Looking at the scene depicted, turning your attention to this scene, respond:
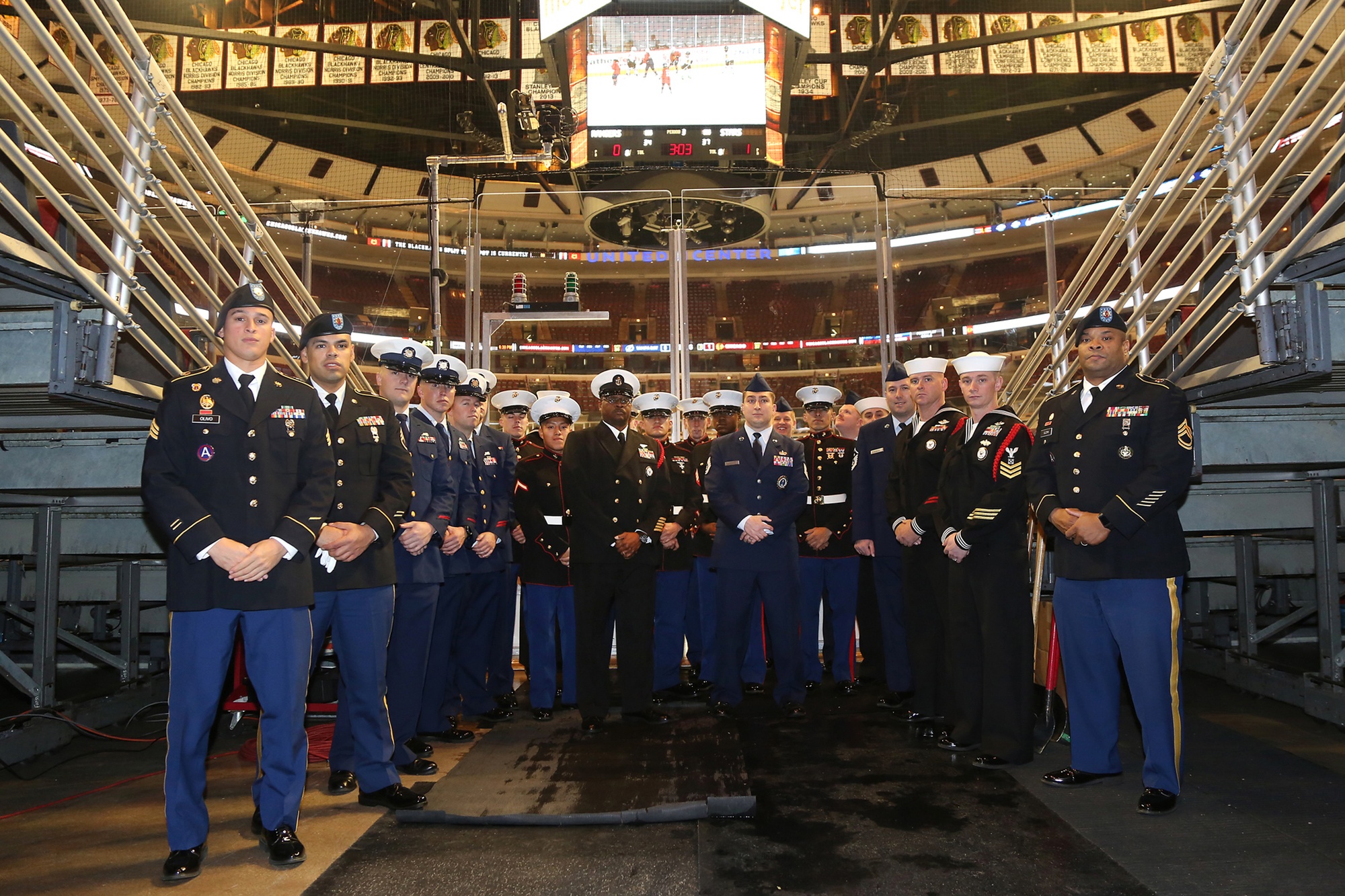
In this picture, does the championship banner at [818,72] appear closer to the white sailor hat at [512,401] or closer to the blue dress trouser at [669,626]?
the white sailor hat at [512,401]

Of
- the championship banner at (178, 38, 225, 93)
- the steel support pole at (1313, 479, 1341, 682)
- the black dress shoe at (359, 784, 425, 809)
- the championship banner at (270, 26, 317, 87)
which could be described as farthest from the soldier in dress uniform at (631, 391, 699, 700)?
the championship banner at (178, 38, 225, 93)

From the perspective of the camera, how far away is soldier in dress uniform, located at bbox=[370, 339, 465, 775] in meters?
3.96

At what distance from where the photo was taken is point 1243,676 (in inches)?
220

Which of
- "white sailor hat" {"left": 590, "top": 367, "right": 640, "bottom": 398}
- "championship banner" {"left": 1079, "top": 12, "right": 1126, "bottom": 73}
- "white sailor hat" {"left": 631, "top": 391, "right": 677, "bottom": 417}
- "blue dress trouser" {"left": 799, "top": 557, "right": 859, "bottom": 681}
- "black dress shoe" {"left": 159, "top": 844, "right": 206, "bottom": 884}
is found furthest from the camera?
"championship banner" {"left": 1079, "top": 12, "right": 1126, "bottom": 73}

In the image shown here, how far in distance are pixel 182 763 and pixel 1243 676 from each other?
565 centimetres

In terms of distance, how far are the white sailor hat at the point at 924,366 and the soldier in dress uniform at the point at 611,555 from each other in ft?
4.84

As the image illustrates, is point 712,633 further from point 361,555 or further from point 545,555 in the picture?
point 361,555

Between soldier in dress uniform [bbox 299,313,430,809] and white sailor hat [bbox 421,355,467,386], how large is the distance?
0.73 meters

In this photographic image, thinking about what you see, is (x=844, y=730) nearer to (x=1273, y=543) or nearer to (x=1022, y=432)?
(x=1022, y=432)

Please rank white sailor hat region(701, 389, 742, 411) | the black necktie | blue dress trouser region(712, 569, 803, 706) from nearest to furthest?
the black necktie < blue dress trouser region(712, 569, 803, 706) < white sailor hat region(701, 389, 742, 411)

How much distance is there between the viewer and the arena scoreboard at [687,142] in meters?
9.11

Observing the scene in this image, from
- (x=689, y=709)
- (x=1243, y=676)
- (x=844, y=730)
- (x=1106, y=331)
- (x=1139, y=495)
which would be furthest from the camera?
(x=1243, y=676)

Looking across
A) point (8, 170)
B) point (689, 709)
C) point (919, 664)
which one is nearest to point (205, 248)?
point (8, 170)

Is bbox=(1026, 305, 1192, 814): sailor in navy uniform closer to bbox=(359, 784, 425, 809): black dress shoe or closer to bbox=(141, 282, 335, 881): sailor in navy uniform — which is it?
bbox=(359, 784, 425, 809): black dress shoe
